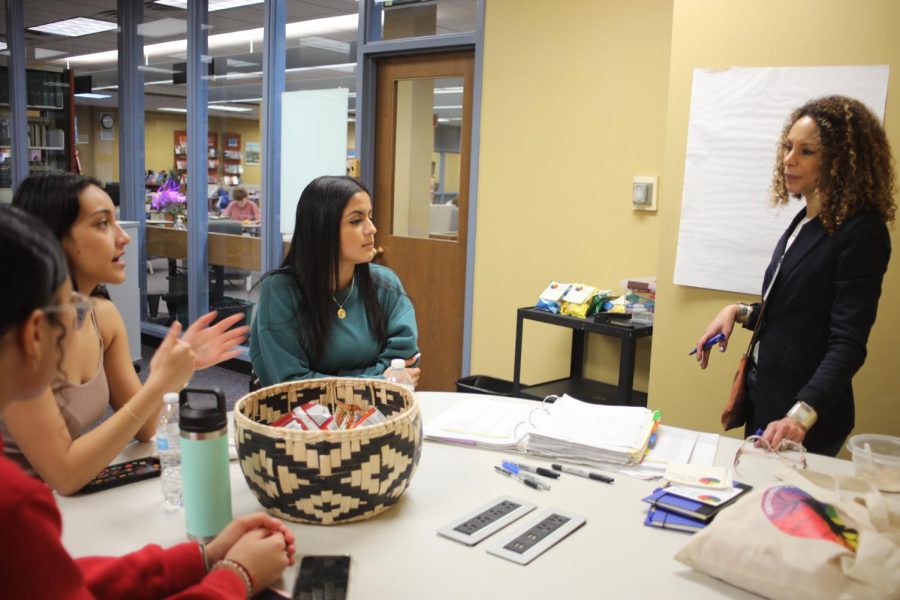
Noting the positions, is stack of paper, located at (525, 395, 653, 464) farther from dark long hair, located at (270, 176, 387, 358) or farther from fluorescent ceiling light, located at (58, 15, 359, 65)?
fluorescent ceiling light, located at (58, 15, 359, 65)

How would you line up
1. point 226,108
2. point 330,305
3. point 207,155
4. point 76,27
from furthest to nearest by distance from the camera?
point 76,27
point 207,155
point 226,108
point 330,305

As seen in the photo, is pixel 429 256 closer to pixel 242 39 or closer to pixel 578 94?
pixel 578 94

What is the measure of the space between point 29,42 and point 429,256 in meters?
5.02

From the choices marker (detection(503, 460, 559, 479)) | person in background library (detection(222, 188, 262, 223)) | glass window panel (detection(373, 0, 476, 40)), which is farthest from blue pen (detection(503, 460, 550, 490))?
person in background library (detection(222, 188, 262, 223))

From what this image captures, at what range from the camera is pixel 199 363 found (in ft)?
4.83

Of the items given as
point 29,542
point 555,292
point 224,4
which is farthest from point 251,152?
point 29,542

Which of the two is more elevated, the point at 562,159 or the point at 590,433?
the point at 562,159

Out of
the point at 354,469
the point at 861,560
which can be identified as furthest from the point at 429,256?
the point at 861,560

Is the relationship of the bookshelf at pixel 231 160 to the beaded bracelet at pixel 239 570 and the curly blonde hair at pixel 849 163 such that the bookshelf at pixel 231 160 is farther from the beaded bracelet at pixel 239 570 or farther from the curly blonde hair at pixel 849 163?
the beaded bracelet at pixel 239 570

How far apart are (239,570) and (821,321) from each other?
157 cm

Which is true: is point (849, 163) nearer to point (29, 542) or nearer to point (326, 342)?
point (326, 342)

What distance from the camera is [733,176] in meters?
2.69

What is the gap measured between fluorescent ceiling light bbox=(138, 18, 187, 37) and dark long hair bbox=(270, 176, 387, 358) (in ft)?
12.9

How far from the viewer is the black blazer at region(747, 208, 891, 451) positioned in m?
1.83
